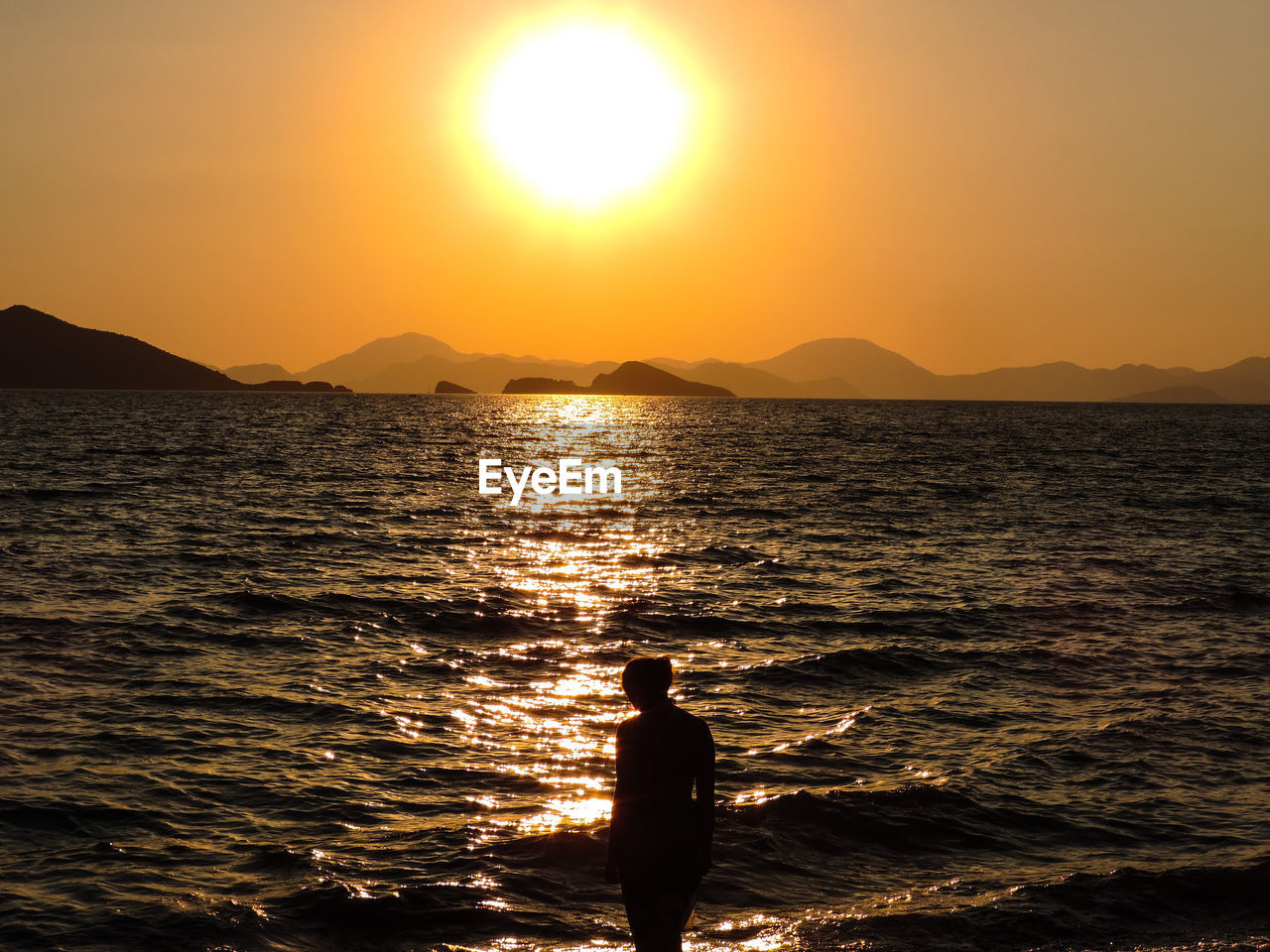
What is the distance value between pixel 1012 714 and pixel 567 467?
60.4 m

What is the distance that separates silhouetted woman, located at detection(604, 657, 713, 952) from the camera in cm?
711

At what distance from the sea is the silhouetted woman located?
258 centimetres

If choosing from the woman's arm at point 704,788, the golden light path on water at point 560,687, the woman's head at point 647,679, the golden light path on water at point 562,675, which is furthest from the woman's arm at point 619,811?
the golden light path on water at point 562,675

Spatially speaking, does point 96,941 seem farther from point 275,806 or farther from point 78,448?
point 78,448

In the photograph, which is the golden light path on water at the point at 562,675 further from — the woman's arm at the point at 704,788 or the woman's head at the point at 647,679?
the woman's head at the point at 647,679

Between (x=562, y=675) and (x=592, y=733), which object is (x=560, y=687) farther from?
(x=592, y=733)

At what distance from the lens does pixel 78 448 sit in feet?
245

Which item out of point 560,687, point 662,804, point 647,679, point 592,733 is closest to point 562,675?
point 560,687

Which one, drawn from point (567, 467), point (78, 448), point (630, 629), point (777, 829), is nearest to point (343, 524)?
point (630, 629)

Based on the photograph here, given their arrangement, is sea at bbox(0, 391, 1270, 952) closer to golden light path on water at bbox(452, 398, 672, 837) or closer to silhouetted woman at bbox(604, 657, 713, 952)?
golden light path on water at bbox(452, 398, 672, 837)

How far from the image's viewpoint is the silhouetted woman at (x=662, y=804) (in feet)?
23.3

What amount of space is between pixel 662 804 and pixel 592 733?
27.5 feet

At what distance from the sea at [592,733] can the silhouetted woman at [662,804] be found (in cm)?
258

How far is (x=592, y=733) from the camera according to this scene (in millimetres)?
15352
